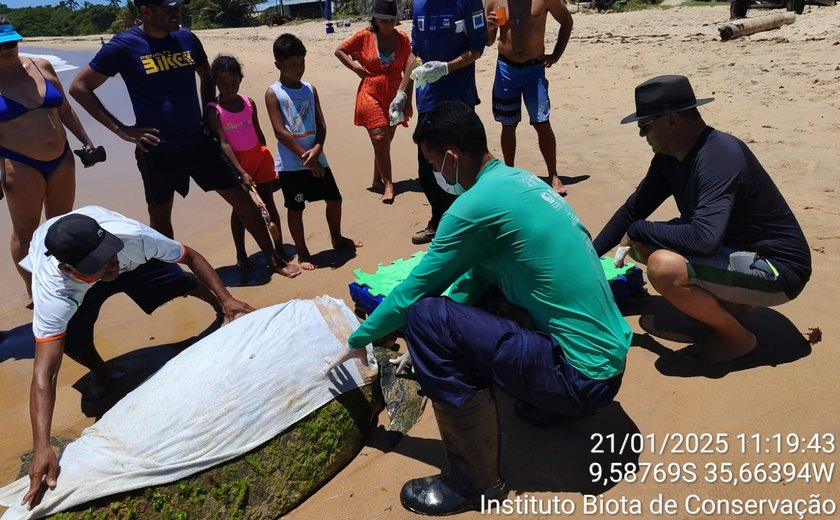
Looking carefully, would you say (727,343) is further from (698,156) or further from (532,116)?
(532,116)

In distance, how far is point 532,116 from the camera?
17.3ft

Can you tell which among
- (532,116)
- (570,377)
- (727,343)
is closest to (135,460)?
(570,377)

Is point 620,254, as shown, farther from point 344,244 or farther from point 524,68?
point 524,68

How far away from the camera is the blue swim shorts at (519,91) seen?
5273 mm

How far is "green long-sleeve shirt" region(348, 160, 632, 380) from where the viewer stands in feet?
7.02

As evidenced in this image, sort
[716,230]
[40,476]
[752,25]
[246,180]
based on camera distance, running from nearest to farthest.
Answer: [40,476], [716,230], [246,180], [752,25]

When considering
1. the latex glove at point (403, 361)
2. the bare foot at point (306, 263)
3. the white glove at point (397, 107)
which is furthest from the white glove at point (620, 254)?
the white glove at point (397, 107)

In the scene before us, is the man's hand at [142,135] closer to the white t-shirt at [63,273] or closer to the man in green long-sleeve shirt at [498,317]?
the white t-shirt at [63,273]

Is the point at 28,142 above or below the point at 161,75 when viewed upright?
below

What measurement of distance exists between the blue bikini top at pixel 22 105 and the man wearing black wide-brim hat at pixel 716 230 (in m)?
3.42

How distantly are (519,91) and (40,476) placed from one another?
4.37 meters

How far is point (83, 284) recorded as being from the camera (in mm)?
2738

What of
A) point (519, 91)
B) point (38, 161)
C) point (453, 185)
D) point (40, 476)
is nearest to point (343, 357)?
point (453, 185)

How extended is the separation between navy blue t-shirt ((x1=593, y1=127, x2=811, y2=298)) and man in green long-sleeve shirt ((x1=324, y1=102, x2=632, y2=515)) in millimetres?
701
